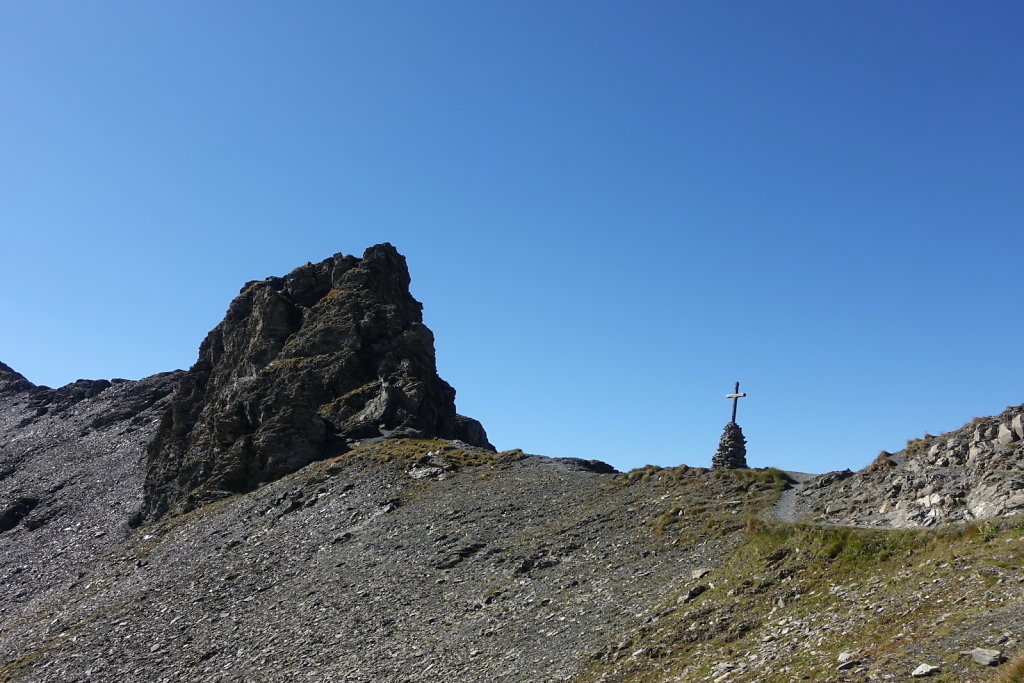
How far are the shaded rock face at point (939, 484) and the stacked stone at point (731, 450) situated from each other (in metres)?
13.9

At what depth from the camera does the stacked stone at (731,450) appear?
181 feet

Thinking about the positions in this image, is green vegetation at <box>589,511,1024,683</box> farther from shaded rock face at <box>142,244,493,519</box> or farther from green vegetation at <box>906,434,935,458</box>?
shaded rock face at <box>142,244,493,519</box>

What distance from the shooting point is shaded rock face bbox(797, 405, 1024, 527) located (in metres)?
30.4

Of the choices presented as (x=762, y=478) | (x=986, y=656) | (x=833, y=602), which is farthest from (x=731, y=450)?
(x=986, y=656)

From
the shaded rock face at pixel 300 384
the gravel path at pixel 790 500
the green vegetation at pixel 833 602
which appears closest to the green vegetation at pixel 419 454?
the shaded rock face at pixel 300 384

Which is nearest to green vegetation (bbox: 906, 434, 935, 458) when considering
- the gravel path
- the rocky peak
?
the gravel path

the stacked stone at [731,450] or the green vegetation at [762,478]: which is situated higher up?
the stacked stone at [731,450]

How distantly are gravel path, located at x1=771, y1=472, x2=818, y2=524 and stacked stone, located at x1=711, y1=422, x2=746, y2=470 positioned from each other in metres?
8.74

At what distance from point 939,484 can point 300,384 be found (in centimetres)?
5897

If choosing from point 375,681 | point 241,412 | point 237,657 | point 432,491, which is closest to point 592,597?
point 375,681

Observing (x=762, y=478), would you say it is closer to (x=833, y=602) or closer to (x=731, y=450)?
(x=731, y=450)

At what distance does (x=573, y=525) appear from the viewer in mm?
43406

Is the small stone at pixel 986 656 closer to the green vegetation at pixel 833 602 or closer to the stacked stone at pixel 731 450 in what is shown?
the green vegetation at pixel 833 602

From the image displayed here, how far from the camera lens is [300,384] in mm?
79812
